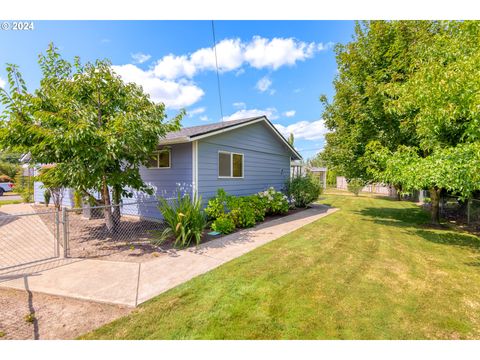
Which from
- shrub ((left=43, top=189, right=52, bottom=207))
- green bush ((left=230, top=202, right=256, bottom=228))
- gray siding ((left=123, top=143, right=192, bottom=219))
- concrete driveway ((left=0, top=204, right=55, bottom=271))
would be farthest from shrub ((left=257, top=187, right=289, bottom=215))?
shrub ((left=43, top=189, right=52, bottom=207))

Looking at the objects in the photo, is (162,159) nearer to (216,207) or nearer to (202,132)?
(202,132)

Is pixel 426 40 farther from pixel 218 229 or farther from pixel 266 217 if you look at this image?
pixel 218 229

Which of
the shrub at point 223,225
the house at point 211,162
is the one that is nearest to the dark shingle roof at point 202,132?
the house at point 211,162

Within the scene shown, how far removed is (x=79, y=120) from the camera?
527 cm

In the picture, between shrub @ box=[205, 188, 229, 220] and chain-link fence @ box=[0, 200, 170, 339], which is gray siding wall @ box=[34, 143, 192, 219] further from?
shrub @ box=[205, 188, 229, 220]

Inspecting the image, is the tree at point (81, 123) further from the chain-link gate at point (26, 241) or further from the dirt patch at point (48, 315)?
the dirt patch at point (48, 315)

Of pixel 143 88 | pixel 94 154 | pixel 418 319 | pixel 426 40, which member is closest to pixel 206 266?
pixel 418 319

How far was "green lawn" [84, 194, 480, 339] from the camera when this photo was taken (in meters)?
2.51

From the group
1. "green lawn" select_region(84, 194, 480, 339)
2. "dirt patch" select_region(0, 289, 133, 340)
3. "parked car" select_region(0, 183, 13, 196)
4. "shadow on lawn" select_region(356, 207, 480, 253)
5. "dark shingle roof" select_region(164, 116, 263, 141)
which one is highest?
"dark shingle roof" select_region(164, 116, 263, 141)

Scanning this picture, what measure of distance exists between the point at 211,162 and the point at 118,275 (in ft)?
16.4

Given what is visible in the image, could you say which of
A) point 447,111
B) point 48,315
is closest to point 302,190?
point 447,111

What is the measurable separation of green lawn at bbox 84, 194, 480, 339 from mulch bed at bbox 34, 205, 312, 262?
6.22 feet

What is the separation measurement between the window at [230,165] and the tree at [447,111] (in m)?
5.07
